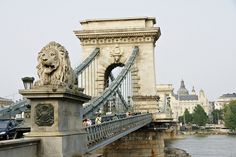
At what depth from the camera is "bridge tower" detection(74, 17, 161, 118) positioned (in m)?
35.1

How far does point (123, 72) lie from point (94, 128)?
1701 cm

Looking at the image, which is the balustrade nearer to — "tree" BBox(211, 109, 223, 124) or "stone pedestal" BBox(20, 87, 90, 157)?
"stone pedestal" BBox(20, 87, 90, 157)

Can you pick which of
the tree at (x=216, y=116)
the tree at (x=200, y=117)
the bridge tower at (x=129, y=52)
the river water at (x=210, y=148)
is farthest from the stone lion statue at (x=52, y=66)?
the tree at (x=216, y=116)

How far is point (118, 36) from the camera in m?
35.3

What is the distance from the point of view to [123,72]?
31344 mm

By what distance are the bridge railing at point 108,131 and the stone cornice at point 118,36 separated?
10.4m

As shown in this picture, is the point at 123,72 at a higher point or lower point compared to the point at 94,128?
higher

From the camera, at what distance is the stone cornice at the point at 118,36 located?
35.2 m

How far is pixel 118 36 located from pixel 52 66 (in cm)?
2651

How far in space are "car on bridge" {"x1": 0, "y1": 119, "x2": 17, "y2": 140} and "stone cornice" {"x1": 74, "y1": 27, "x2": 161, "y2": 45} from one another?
22.2m

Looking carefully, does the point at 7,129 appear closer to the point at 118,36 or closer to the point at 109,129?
the point at 109,129

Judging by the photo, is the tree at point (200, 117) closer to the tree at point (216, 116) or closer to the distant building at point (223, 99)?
the tree at point (216, 116)

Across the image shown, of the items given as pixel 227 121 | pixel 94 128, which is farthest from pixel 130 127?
pixel 227 121

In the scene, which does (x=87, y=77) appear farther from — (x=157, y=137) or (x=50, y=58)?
(x=50, y=58)
